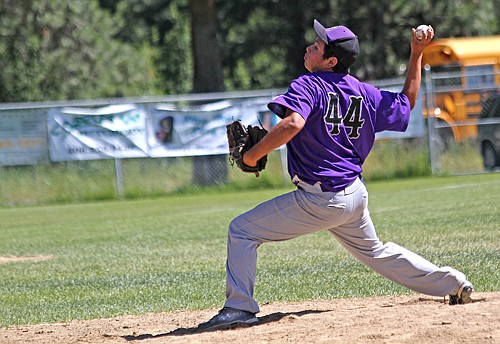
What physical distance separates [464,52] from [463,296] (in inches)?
718

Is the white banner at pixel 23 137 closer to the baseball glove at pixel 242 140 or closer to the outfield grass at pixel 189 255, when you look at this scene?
the outfield grass at pixel 189 255

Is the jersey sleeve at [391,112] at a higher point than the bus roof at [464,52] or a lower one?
lower

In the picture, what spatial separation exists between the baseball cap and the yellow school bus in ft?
48.3

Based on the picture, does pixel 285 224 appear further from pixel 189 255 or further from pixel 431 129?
pixel 431 129

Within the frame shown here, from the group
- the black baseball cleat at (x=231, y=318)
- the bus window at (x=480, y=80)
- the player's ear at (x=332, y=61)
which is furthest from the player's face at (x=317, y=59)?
the bus window at (x=480, y=80)

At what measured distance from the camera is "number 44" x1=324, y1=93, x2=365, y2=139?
18.3 feet

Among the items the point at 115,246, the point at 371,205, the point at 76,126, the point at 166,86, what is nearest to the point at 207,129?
the point at 76,126

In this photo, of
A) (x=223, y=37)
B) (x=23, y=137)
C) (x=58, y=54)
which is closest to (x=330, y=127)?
(x=23, y=137)

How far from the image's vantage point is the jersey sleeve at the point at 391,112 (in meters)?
5.85

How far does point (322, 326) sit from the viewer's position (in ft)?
18.8

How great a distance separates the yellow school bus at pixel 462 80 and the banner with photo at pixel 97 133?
6504 millimetres

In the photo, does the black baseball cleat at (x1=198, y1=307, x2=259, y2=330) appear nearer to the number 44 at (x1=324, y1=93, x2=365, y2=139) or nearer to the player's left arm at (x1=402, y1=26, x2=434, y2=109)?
the number 44 at (x1=324, y1=93, x2=365, y2=139)

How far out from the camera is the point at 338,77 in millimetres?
5715

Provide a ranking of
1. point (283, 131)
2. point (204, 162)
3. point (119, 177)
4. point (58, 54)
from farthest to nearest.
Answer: point (58, 54) < point (204, 162) < point (119, 177) < point (283, 131)
